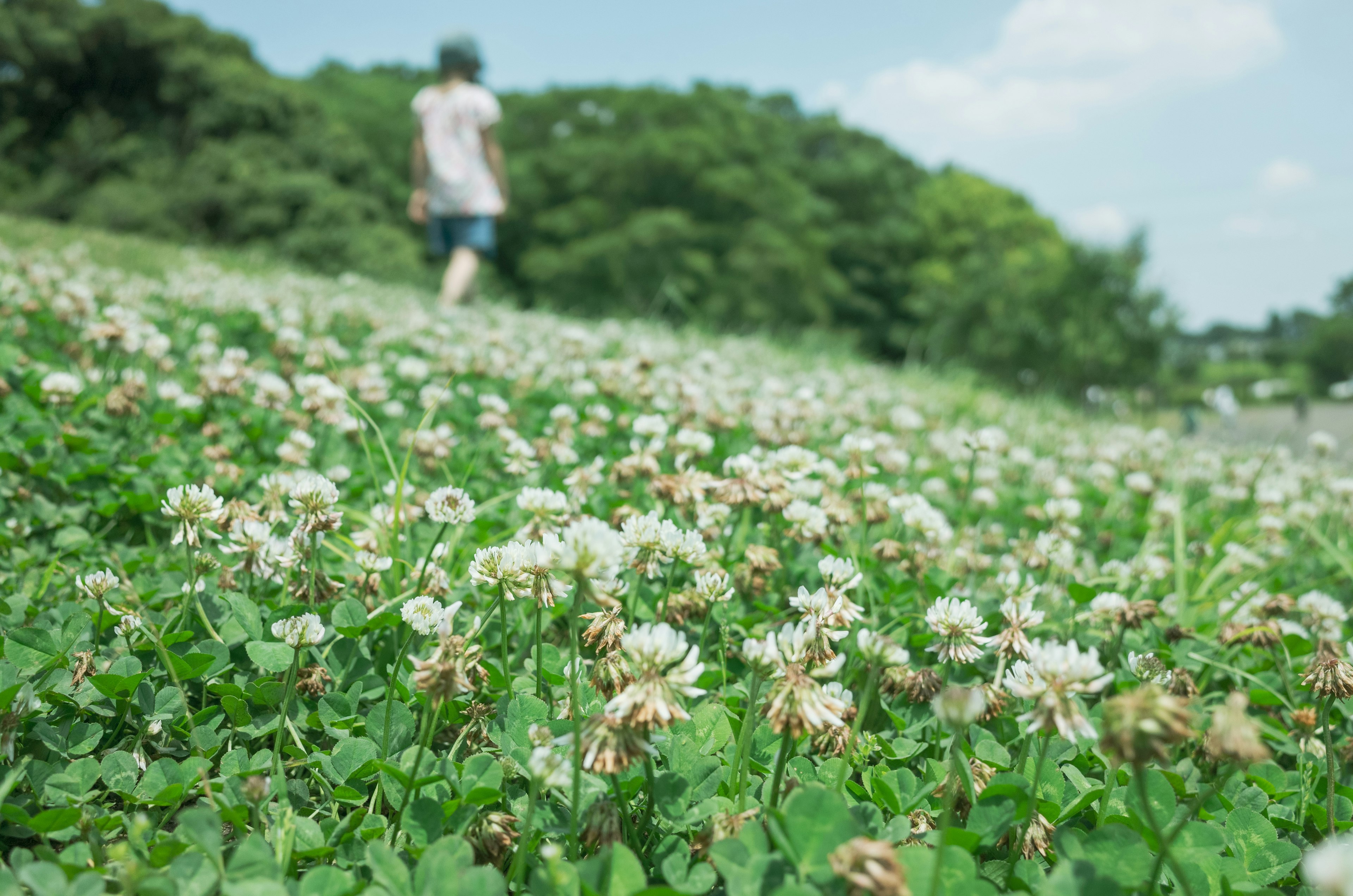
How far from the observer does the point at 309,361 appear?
3379 millimetres

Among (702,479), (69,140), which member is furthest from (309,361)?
(69,140)

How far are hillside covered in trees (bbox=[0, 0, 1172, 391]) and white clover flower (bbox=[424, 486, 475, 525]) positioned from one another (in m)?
4.92

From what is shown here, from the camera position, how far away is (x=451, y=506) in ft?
5.50

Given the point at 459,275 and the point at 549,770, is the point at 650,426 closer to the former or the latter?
the point at 549,770

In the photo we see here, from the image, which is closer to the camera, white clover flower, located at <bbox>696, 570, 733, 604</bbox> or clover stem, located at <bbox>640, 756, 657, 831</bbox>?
clover stem, located at <bbox>640, 756, 657, 831</bbox>

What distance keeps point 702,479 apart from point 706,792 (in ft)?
2.72

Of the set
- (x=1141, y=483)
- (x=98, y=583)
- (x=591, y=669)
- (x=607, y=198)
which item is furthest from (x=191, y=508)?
(x=607, y=198)

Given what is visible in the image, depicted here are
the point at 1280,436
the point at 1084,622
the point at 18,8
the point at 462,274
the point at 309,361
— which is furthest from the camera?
the point at 18,8

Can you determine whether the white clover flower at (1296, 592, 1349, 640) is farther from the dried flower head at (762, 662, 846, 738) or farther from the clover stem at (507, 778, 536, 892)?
the clover stem at (507, 778, 536, 892)

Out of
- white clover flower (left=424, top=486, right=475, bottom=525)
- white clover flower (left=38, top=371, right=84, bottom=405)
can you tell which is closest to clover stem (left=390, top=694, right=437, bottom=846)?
white clover flower (left=424, top=486, right=475, bottom=525)

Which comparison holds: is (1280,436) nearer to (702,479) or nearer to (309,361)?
(702,479)

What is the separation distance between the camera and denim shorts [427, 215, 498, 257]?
747 centimetres

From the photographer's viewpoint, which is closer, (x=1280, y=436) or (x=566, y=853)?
(x=566, y=853)

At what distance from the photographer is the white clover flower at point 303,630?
4.37 ft
